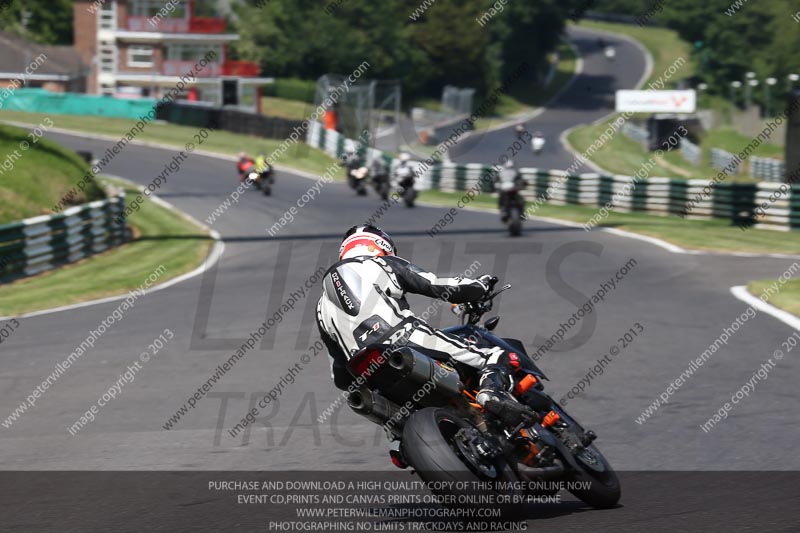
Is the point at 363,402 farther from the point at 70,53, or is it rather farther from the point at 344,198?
the point at 70,53

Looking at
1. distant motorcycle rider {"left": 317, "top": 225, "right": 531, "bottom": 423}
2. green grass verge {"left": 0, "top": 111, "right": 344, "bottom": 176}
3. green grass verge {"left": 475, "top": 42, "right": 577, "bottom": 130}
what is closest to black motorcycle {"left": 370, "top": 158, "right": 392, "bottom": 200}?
green grass verge {"left": 0, "top": 111, "right": 344, "bottom": 176}

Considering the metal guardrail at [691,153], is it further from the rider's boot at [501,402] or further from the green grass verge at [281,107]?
the rider's boot at [501,402]

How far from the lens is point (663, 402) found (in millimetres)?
9070

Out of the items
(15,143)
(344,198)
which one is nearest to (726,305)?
(15,143)

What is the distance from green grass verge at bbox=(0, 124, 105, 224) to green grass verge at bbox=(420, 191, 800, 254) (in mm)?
10227

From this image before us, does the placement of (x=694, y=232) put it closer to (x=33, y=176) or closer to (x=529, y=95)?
(x=33, y=176)

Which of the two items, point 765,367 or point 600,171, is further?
point 600,171

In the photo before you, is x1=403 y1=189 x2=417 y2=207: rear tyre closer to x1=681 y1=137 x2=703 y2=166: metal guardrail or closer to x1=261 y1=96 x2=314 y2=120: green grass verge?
x1=681 y1=137 x2=703 y2=166: metal guardrail

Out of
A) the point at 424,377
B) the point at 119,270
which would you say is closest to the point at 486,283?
the point at 424,377

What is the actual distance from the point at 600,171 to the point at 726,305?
4137 cm

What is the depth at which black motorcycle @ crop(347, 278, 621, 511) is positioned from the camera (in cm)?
565

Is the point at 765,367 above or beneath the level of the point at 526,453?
beneath

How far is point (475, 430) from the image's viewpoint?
18.9ft

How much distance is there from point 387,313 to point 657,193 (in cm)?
2526
